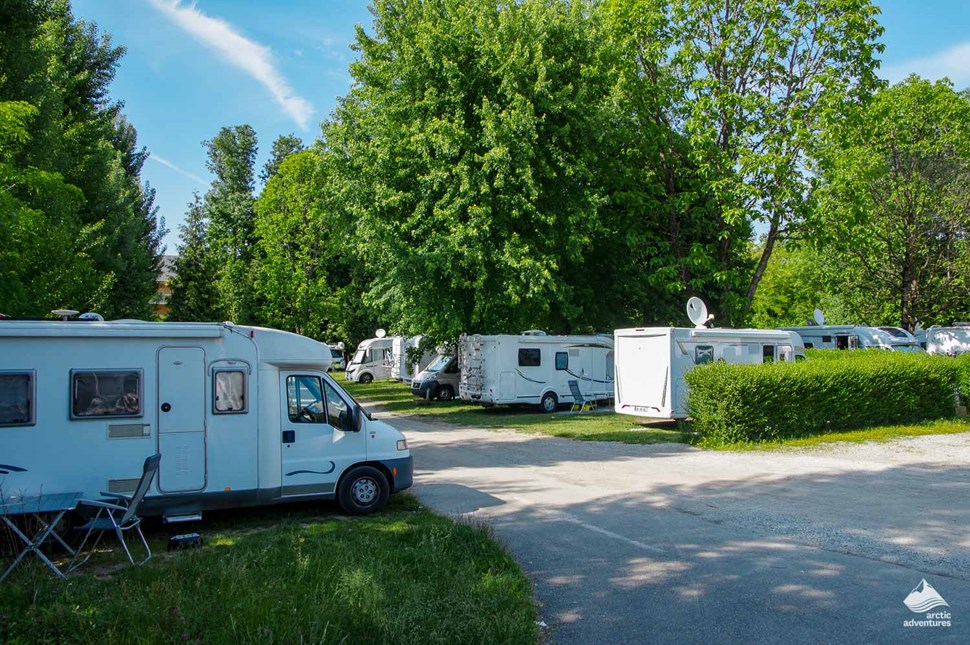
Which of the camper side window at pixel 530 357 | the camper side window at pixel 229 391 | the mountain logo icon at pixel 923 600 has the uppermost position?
the camper side window at pixel 530 357

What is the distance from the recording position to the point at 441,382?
27.9 m

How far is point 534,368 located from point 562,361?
1.03m

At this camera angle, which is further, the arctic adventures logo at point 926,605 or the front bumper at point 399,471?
the front bumper at point 399,471

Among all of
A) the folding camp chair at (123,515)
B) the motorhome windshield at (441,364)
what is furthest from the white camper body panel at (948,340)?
the folding camp chair at (123,515)

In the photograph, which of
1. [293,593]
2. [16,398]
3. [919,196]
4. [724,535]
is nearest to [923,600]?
[724,535]

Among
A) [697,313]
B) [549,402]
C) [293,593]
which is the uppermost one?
[697,313]

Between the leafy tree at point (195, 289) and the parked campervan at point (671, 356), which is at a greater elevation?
the leafy tree at point (195, 289)

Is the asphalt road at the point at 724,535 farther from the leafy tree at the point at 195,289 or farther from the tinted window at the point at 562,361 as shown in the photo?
the leafy tree at the point at 195,289

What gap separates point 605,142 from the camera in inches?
922

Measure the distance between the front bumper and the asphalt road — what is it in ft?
1.89

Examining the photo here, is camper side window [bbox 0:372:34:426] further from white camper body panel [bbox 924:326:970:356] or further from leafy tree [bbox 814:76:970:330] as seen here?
white camper body panel [bbox 924:326:970:356]

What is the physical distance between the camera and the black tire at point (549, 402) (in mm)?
23375

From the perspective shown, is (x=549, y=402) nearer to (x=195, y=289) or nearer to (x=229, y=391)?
(x=229, y=391)

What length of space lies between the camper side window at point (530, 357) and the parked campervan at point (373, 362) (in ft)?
65.4
